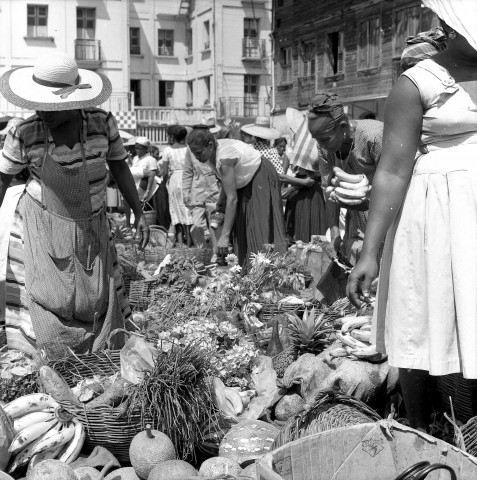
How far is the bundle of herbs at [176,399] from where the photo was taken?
3887 millimetres

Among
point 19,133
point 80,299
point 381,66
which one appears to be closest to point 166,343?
point 80,299

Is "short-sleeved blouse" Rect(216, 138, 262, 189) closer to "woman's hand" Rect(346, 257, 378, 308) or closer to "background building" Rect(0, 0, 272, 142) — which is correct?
"woman's hand" Rect(346, 257, 378, 308)

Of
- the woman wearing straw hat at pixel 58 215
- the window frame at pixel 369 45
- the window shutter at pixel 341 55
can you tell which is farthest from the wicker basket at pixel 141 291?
the window shutter at pixel 341 55

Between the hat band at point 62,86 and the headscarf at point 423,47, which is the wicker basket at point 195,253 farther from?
the headscarf at point 423,47

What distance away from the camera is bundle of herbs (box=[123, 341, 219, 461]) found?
3.89 m

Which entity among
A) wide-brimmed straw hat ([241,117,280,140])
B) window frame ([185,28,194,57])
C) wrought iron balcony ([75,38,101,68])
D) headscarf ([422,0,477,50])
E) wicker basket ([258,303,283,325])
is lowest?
wicker basket ([258,303,283,325])

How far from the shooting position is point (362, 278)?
10.6 feet

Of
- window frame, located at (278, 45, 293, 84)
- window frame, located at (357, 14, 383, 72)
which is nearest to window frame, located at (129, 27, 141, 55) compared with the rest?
window frame, located at (278, 45, 293, 84)

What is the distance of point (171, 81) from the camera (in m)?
47.8

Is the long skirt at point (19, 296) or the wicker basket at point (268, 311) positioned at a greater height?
the long skirt at point (19, 296)

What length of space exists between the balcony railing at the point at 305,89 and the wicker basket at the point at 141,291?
2595 centimetres

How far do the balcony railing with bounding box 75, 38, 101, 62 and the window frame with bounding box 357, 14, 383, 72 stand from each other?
17604 mm

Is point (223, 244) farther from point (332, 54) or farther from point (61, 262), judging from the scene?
point (332, 54)

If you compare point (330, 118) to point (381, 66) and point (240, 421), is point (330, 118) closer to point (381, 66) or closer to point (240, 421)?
point (240, 421)
